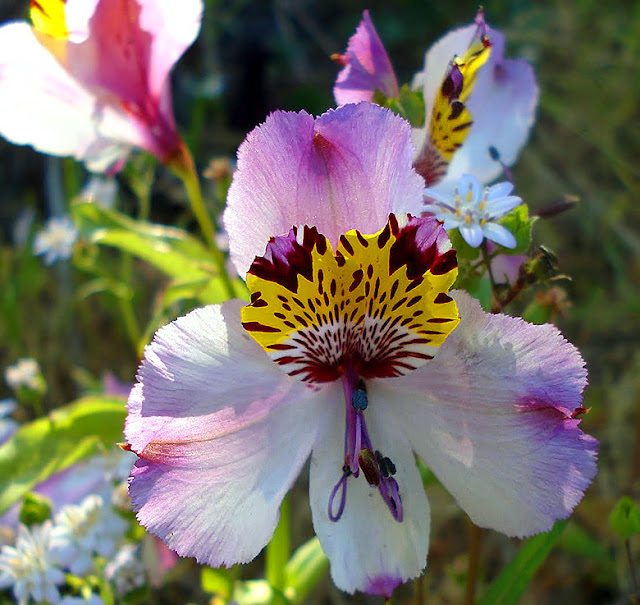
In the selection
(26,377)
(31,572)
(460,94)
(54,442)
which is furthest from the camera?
(26,377)

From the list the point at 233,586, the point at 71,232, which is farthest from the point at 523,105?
the point at 71,232

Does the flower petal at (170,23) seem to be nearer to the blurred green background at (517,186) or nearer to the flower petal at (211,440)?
the flower petal at (211,440)

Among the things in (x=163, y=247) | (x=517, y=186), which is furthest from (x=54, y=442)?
(x=517, y=186)

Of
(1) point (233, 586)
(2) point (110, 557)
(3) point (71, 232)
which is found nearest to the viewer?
(2) point (110, 557)

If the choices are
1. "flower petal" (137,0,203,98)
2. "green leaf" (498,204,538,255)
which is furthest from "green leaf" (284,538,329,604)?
"flower petal" (137,0,203,98)

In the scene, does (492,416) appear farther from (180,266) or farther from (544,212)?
(180,266)

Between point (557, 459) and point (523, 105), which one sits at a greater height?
point (523, 105)

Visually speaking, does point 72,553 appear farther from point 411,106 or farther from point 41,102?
point 411,106
